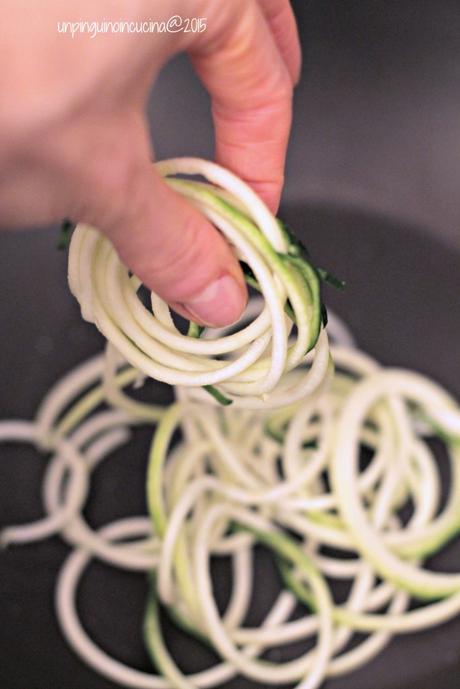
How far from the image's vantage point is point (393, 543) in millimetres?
1242

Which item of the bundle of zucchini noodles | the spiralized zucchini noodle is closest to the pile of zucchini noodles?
the bundle of zucchini noodles

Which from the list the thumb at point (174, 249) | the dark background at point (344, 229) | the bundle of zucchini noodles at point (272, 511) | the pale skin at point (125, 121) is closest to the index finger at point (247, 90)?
the pale skin at point (125, 121)

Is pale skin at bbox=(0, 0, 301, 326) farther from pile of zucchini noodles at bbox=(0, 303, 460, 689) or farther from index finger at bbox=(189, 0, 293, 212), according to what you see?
pile of zucchini noodles at bbox=(0, 303, 460, 689)

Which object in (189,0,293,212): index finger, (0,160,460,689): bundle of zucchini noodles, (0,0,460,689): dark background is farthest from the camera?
(0,0,460,689): dark background

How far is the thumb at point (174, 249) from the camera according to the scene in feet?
1.96

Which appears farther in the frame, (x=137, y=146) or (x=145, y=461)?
(x=145, y=461)

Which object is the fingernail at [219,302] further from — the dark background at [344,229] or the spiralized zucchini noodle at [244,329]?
the dark background at [344,229]

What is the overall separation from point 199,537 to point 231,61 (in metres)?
0.74

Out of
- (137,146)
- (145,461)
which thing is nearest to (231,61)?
(137,146)

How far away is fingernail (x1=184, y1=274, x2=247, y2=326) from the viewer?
720mm

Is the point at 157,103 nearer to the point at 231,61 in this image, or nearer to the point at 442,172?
the point at 442,172

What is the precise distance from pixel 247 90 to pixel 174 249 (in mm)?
213

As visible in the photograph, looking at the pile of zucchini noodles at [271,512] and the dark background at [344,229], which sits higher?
the dark background at [344,229]

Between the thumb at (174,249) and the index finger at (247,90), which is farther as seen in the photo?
the index finger at (247,90)
